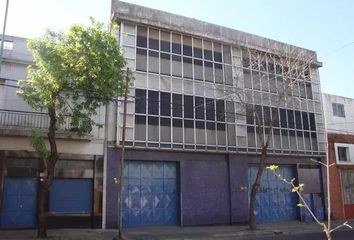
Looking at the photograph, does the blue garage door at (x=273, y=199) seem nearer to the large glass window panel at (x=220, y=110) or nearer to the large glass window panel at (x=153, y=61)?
the large glass window panel at (x=220, y=110)

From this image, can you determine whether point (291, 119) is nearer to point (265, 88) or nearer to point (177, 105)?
point (265, 88)

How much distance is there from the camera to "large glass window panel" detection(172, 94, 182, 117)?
22811mm

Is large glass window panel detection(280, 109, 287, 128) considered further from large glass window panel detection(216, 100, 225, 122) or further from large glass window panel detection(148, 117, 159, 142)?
large glass window panel detection(148, 117, 159, 142)

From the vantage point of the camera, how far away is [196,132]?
914 inches

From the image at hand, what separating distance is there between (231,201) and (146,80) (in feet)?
28.2

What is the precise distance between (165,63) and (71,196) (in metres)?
9.18

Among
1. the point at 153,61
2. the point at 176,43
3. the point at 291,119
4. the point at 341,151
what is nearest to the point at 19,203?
the point at 153,61

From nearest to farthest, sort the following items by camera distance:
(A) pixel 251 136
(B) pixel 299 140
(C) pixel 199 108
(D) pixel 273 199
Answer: (C) pixel 199 108, (A) pixel 251 136, (D) pixel 273 199, (B) pixel 299 140

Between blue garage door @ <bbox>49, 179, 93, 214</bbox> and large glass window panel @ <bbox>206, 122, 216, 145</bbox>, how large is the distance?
24.3ft

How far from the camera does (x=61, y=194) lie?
19.6m

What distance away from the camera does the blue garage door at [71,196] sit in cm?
1939

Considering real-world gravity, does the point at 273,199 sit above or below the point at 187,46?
below

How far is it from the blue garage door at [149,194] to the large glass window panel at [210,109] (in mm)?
3685

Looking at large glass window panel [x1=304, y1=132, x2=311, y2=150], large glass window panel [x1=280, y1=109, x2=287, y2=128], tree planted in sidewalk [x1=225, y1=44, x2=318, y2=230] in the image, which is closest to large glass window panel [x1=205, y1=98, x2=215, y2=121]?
tree planted in sidewalk [x1=225, y1=44, x2=318, y2=230]
